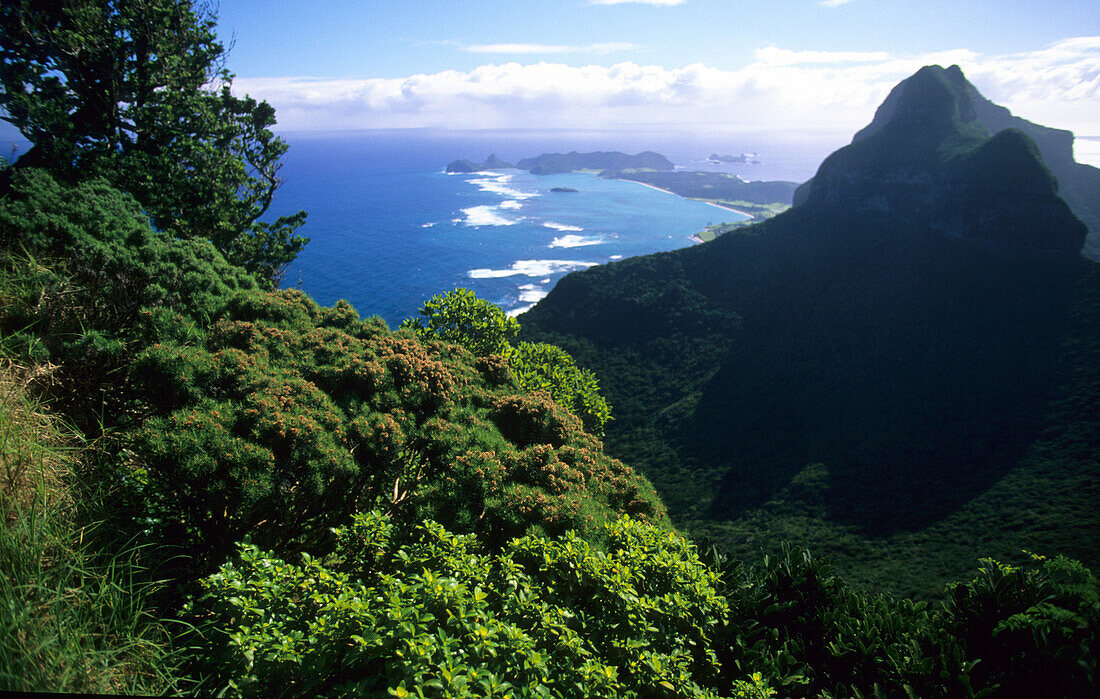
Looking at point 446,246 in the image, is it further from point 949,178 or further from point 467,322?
point 467,322

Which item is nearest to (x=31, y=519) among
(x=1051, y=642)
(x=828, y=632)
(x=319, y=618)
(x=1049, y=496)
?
(x=319, y=618)

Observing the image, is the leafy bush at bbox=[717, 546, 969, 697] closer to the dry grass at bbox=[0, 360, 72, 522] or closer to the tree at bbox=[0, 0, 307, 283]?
the dry grass at bbox=[0, 360, 72, 522]

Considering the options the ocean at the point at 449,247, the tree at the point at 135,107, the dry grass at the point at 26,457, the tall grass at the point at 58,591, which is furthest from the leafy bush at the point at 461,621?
the ocean at the point at 449,247

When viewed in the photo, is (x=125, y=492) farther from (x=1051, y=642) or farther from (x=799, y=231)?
(x=799, y=231)

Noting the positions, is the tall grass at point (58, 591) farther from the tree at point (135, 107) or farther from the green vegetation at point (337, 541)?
the tree at point (135, 107)

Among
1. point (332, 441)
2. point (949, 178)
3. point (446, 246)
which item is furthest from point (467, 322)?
point (446, 246)

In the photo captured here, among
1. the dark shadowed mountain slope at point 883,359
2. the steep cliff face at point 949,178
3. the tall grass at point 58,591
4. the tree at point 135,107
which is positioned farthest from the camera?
the steep cliff face at point 949,178

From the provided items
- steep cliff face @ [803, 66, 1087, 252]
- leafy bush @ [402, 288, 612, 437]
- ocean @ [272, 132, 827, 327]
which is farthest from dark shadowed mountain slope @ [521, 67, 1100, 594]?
leafy bush @ [402, 288, 612, 437]
